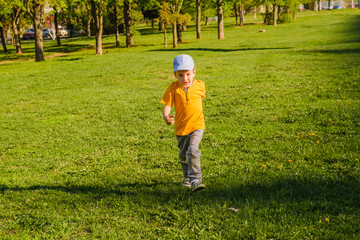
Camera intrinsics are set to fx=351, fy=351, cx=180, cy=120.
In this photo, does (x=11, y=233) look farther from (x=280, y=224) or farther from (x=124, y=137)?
(x=124, y=137)

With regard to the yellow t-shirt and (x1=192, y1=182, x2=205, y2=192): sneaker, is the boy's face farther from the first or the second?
(x1=192, y1=182, x2=205, y2=192): sneaker

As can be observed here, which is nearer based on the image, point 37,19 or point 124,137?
point 124,137

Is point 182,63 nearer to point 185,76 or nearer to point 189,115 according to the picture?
→ point 185,76

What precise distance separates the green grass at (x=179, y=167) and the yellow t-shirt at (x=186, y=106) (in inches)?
36.4

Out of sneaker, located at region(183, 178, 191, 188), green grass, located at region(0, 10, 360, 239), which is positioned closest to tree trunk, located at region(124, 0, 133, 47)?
green grass, located at region(0, 10, 360, 239)

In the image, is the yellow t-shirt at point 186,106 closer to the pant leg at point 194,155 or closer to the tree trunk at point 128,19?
the pant leg at point 194,155

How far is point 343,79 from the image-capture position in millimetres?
12469

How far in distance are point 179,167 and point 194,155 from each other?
4.26ft

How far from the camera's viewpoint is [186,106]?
15.7ft

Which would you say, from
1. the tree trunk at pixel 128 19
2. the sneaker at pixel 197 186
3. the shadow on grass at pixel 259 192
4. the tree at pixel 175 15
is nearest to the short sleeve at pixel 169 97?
the sneaker at pixel 197 186

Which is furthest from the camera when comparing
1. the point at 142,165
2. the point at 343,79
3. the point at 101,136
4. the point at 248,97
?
→ the point at 343,79

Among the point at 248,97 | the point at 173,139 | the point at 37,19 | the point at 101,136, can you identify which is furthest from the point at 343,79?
the point at 37,19

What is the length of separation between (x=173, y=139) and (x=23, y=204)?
3.50 meters

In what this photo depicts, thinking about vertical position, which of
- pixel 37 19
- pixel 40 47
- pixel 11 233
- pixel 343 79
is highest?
pixel 37 19
